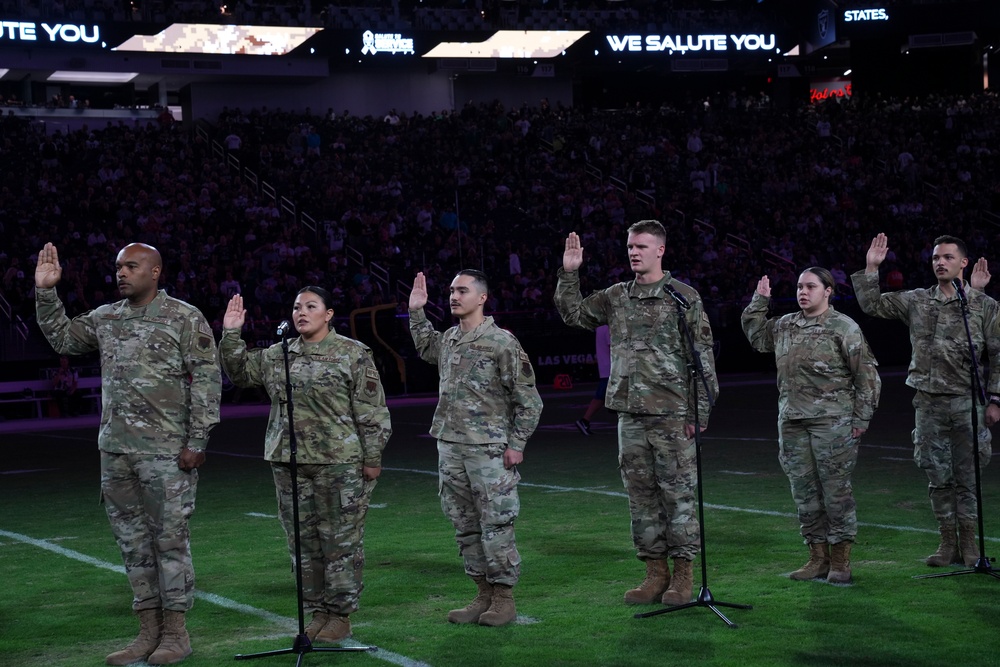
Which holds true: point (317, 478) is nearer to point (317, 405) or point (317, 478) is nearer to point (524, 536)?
point (317, 405)

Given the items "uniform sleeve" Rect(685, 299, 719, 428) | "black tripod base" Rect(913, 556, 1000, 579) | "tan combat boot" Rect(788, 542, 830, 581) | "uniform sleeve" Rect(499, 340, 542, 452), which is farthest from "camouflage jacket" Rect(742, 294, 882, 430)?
"uniform sleeve" Rect(499, 340, 542, 452)

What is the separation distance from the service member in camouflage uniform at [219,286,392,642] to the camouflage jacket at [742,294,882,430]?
2904mm

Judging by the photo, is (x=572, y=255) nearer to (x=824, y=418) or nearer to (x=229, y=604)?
(x=824, y=418)

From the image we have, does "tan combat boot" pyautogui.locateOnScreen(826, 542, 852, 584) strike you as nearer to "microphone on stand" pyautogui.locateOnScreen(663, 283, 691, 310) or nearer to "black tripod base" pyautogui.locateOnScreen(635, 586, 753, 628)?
"black tripod base" pyautogui.locateOnScreen(635, 586, 753, 628)

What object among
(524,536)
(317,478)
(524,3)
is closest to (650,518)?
(317,478)

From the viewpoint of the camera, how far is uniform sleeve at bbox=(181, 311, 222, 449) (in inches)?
271

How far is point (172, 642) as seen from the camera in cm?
682

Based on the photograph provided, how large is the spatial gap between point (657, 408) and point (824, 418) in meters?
1.33

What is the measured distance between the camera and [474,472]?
7.47 meters

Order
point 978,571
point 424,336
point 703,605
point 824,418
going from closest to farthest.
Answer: point 703,605, point 424,336, point 978,571, point 824,418

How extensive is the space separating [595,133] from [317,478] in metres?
35.6

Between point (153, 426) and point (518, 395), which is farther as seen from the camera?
point (518, 395)

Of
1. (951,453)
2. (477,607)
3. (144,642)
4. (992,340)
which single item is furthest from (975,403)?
(144,642)

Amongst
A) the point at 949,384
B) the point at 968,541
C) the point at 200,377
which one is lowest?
the point at 968,541
